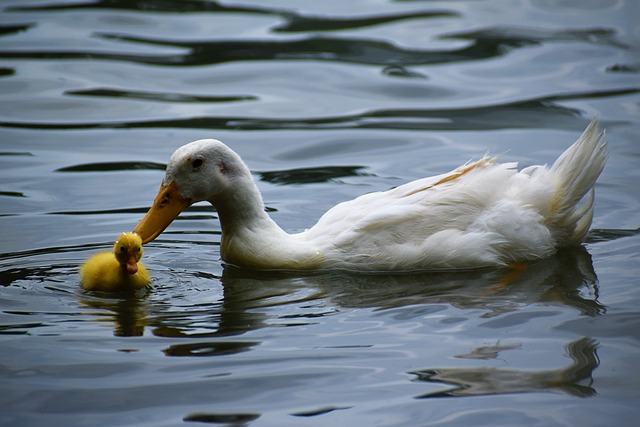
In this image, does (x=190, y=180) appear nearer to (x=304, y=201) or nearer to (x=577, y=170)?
(x=304, y=201)

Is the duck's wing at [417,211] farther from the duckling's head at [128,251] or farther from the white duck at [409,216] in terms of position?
the duckling's head at [128,251]

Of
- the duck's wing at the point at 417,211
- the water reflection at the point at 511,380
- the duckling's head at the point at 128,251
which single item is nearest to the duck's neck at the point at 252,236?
the duck's wing at the point at 417,211

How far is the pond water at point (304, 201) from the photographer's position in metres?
5.86

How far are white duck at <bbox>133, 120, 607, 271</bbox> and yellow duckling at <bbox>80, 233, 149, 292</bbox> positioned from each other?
464mm

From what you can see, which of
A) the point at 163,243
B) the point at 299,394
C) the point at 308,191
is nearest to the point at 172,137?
the point at 308,191

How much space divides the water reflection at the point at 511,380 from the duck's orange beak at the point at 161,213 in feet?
8.39

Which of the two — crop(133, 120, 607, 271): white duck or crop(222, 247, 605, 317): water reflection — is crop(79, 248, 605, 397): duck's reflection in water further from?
crop(133, 120, 607, 271): white duck

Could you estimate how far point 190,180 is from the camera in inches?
306

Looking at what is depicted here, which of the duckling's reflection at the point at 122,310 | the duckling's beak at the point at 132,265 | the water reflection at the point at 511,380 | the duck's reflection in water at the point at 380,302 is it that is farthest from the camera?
the duckling's beak at the point at 132,265

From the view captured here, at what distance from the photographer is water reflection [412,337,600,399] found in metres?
5.76

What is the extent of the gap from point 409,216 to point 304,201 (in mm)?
2256

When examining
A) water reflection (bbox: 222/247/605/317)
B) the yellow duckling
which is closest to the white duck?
water reflection (bbox: 222/247/605/317)

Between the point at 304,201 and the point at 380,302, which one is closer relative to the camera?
the point at 380,302

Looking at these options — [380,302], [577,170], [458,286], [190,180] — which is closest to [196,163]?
[190,180]
